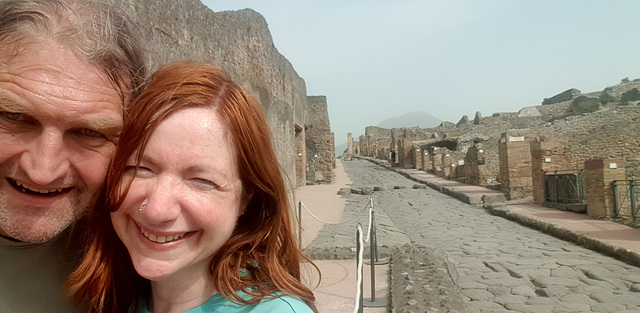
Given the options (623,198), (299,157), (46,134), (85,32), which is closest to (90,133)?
(46,134)

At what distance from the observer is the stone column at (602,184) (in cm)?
943

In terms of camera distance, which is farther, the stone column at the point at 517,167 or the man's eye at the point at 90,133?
the stone column at the point at 517,167

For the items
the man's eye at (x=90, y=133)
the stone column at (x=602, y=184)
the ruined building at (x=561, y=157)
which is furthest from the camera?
the ruined building at (x=561, y=157)

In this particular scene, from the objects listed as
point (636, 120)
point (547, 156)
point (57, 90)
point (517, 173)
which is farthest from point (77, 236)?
point (636, 120)

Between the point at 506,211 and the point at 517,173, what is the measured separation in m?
3.97

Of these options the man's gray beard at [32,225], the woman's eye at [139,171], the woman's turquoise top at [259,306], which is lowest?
the woman's turquoise top at [259,306]

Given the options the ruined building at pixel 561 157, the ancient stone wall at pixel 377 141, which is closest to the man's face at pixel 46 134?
the ruined building at pixel 561 157

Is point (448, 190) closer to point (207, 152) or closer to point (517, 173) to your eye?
point (517, 173)

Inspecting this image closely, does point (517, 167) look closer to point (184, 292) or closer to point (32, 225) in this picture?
point (184, 292)

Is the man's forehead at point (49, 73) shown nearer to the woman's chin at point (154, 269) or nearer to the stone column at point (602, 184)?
the woman's chin at point (154, 269)

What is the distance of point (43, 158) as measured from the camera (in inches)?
44.8

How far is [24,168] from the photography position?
1121 millimetres

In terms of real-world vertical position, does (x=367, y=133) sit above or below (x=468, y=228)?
above

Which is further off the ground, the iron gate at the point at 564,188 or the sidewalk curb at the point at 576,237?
the iron gate at the point at 564,188
